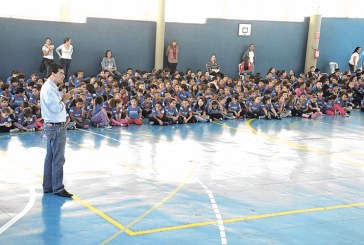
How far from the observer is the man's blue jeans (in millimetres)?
7477

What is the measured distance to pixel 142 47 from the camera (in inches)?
813

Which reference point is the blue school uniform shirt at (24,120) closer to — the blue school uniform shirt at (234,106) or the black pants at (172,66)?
the blue school uniform shirt at (234,106)

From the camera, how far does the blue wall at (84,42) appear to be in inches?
706

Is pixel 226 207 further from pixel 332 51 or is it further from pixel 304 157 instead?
pixel 332 51

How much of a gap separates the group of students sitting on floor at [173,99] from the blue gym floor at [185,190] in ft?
2.34

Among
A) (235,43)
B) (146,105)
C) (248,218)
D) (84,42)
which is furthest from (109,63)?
(248,218)

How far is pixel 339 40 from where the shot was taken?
25656 millimetres

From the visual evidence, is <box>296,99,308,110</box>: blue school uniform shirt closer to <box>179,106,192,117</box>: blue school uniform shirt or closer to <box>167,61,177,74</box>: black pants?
<box>179,106,192,117</box>: blue school uniform shirt

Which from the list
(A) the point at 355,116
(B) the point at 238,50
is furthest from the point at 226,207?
(B) the point at 238,50

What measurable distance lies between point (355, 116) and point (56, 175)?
13041 mm

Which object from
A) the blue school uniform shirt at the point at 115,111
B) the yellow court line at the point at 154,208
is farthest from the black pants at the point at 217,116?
the yellow court line at the point at 154,208

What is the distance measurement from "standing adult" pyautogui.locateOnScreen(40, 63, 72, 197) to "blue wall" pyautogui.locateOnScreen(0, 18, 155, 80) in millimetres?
11204

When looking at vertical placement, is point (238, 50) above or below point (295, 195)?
above

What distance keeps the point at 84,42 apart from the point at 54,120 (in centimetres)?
1238
